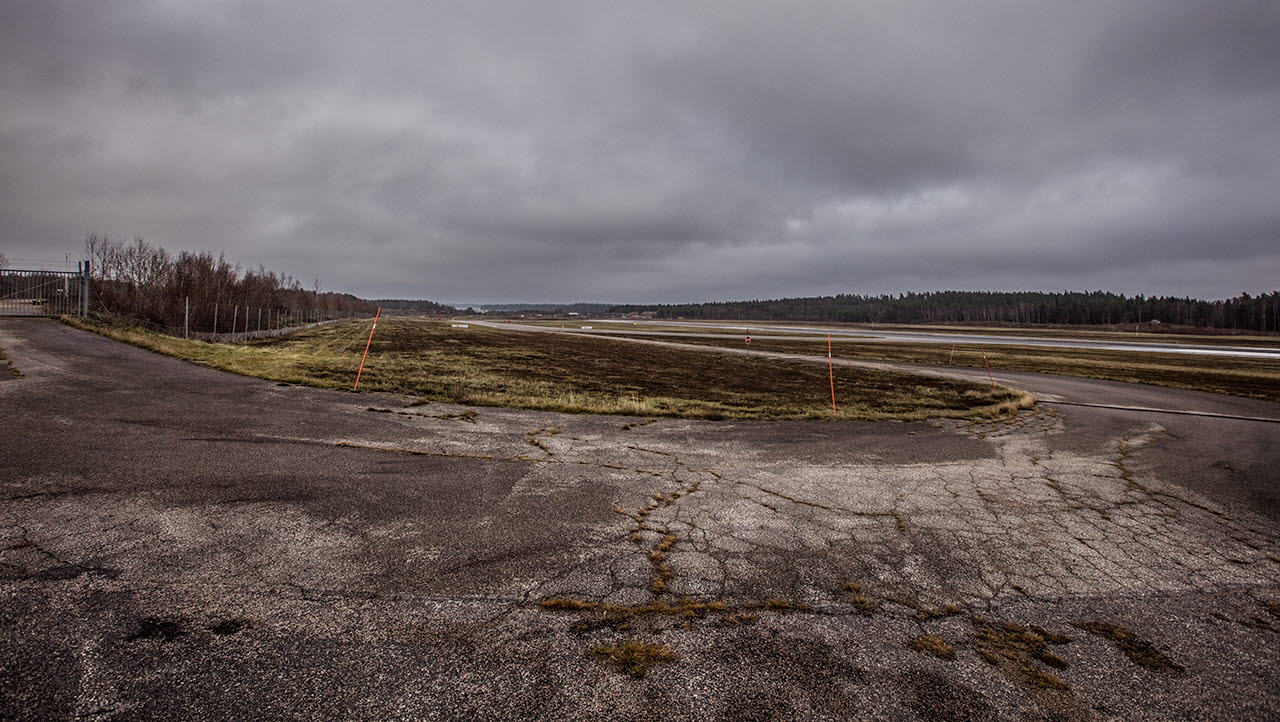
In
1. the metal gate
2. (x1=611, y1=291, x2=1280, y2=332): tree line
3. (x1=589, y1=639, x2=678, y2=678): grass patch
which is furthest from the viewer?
(x1=611, y1=291, x2=1280, y2=332): tree line

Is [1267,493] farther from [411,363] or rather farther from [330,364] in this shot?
[411,363]

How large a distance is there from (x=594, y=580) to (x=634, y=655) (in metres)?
0.96

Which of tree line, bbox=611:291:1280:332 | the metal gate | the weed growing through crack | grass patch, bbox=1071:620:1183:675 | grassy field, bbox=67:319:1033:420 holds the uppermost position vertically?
tree line, bbox=611:291:1280:332

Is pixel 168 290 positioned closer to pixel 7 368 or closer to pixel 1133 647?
pixel 7 368

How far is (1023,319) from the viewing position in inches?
6309

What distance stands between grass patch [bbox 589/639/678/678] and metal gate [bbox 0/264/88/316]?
29.5m

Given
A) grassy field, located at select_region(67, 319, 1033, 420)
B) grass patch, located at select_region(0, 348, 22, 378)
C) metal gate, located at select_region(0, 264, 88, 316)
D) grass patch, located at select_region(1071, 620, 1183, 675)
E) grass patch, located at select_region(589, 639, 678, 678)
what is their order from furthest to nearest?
metal gate, located at select_region(0, 264, 88, 316) → grassy field, located at select_region(67, 319, 1033, 420) → grass patch, located at select_region(0, 348, 22, 378) → grass patch, located at select_region(1071, 620, 1183, 675) → grass patch, located at select_region(589, 639, 678, 678)

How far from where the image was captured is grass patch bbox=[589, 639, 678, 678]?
297cm

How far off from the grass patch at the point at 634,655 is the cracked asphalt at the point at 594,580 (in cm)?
8

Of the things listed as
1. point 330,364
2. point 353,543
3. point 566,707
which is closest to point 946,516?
point 566,707

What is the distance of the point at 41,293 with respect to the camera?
2358 centimetres

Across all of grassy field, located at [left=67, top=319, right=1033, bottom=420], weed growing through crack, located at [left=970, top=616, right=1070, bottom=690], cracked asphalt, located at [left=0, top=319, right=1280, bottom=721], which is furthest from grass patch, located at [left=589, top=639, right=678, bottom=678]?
grassy field, located at [left=67, top=319, right=1033, bottom=420]

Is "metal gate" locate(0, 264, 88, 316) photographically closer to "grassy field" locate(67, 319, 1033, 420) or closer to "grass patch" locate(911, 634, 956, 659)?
"grassy field" locate(67, 319, 1033, 420)

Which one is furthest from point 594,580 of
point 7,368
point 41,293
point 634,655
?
point 41,293
